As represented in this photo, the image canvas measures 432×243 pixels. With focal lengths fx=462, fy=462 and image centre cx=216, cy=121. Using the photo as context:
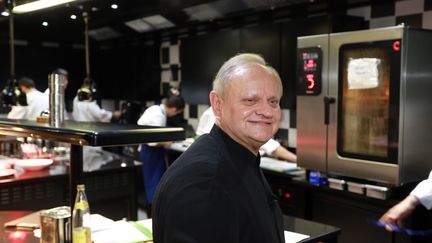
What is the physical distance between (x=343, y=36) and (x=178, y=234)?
229 cm

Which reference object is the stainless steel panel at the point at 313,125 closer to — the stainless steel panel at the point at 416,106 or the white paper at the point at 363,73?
the white paper at the point at 363,73

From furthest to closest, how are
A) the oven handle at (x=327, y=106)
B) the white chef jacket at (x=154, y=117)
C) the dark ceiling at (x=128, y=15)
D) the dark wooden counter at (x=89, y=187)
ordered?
the white chef jacket at (x=154, y=117)
the dark ceiling at (x=128, y=15)
the dark wooden counter at (x=89, y=187)
the oven handle at (x=327, y=106)

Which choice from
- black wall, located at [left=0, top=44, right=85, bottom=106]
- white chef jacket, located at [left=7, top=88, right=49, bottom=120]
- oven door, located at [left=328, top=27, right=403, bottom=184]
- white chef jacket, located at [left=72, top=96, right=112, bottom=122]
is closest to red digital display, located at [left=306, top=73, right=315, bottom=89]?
oven door, located at [left=328, top=27, right=403, bottom=184]

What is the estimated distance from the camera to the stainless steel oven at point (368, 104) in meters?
2.80

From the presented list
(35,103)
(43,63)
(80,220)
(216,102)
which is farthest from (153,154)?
(216,102)

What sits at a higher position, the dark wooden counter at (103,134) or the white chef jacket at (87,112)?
the dark wooden counter at (103,134)

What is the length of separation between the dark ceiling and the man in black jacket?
2050 millimetres

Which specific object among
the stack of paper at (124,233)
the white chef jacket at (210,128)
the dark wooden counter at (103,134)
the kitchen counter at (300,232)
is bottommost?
the kitchen counter at (300,232)

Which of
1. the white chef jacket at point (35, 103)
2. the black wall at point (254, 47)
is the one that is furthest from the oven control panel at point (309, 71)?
the white chef jacket at point (35, 103)

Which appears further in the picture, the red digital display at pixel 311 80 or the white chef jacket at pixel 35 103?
the white chef jacket at pixel 35 103

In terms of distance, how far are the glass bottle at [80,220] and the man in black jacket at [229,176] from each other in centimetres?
50

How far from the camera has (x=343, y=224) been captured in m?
3.16

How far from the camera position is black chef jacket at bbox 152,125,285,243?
1.20 metres

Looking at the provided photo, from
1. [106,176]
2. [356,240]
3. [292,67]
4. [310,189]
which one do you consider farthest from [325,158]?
[106,176]
